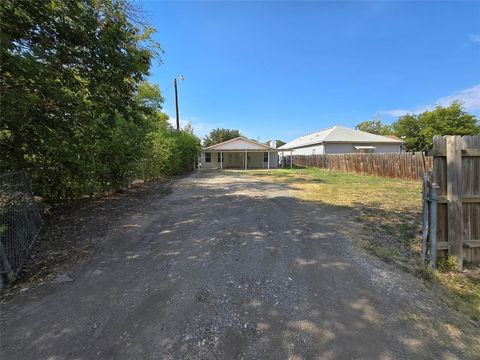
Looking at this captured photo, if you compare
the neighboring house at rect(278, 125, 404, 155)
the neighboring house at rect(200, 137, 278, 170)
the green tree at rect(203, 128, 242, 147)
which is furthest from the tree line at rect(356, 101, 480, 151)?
the green tree at rect(203, 128, 242, 147)

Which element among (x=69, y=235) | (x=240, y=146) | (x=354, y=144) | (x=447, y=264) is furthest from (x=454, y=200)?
(x=354, y=144)

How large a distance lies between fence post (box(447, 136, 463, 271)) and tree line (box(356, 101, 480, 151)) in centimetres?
3633

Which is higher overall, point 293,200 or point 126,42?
point 126,42

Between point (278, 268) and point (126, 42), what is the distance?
563 cm

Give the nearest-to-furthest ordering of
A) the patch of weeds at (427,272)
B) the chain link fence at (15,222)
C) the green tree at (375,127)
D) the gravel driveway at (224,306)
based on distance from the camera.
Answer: the gravel driveway at (224,306)
the patch of weeds at (427,272)
the chain link fence at (15,222)
the green tree at (375,127)

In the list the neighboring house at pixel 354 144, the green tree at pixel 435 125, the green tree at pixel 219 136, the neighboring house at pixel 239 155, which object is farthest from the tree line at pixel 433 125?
the green tree at pixel 219 136

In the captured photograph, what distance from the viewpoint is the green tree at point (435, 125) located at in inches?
1288

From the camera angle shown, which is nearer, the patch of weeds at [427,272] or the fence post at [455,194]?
the patch of weeds at [427,272]

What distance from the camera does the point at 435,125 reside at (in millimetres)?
34719

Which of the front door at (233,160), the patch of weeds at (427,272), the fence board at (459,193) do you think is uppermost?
the front door at (233,160)

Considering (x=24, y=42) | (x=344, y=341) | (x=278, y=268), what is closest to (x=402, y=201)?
(x=278, y=268)

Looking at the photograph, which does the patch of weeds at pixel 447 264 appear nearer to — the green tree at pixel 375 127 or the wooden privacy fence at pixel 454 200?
the wooden privacy fence at pixel 454 200

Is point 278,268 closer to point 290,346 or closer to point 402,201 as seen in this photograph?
point 290,346

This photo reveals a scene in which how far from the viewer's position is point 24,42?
453 cm
